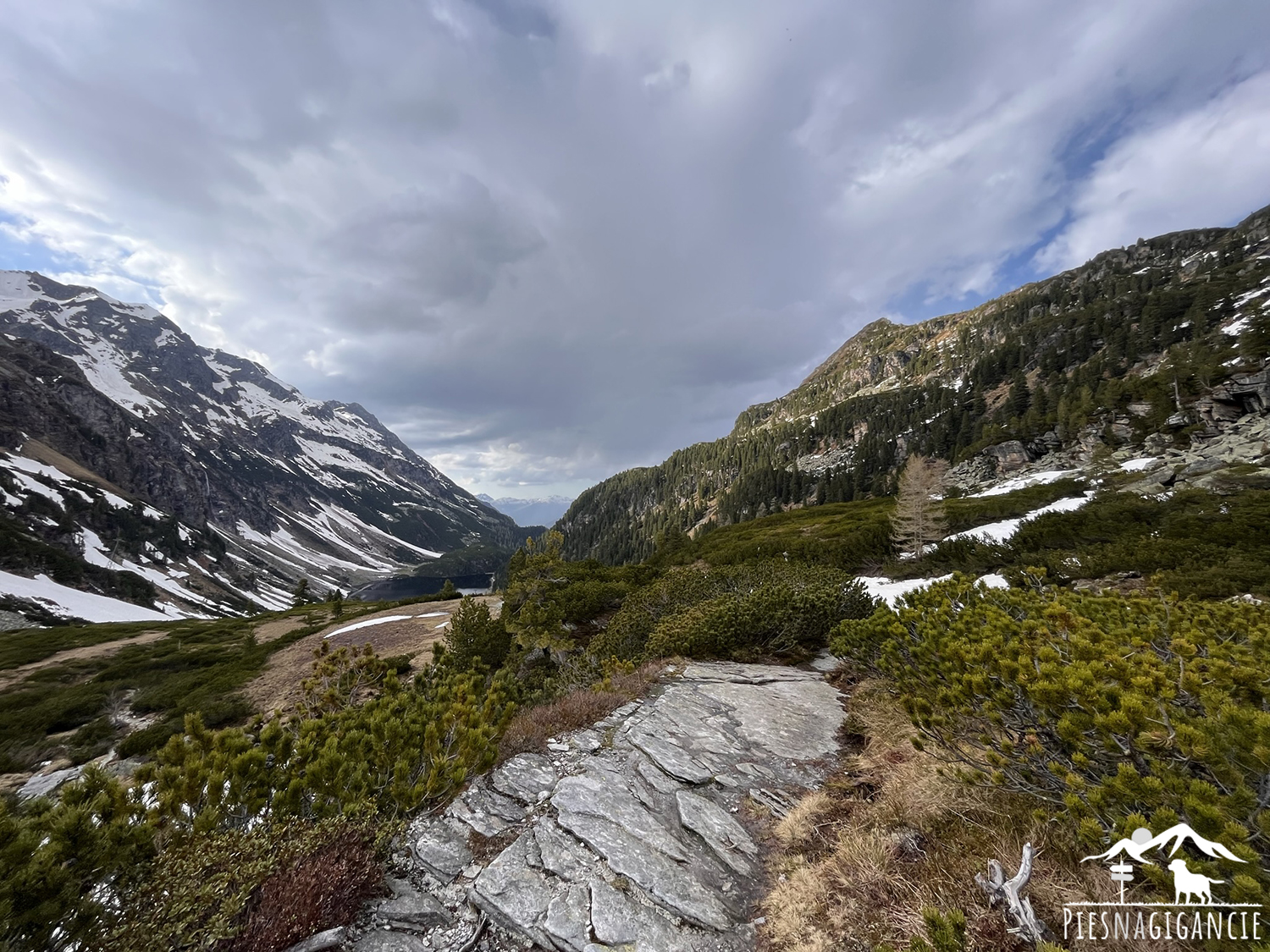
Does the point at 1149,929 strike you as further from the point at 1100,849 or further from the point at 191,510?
the point at 191,510

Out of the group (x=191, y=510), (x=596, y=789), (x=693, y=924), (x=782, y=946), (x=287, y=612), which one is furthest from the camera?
(x=191, y=510)

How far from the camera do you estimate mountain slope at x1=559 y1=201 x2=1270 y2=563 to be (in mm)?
52406

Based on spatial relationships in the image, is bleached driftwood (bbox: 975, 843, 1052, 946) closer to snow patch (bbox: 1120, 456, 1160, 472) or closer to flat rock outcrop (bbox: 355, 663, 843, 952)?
flat rock outcrop (bbox: 355, 663, 843, 952)

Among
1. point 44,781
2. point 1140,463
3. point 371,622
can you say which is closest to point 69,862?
point 44,781

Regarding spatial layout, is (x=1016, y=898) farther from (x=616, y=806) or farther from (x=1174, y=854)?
(x=616, y=806)

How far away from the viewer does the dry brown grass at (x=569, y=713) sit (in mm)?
6801

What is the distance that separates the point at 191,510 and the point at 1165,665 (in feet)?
642

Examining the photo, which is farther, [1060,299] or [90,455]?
[1060,299]

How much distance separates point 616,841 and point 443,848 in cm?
175

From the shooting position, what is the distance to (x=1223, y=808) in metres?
2.72

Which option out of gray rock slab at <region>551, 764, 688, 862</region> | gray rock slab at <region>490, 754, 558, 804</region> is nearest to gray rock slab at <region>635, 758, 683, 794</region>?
gray rock slab at <region>551, 764, 688, 862</region>

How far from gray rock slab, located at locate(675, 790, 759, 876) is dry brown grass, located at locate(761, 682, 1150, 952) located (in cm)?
32

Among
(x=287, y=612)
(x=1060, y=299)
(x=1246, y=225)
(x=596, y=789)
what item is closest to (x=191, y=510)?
(x=287, y=612)

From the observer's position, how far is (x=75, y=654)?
2928 cm
